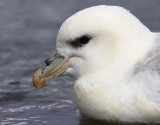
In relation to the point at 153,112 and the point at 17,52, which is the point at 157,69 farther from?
the point at 17,52

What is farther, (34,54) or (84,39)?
(34,54)

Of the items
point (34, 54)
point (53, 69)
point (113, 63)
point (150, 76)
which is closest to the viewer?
point (150, 76)

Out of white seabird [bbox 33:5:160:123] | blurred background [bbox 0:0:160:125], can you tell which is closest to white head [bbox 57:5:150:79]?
white seabird [bbox 33:5:160:123]

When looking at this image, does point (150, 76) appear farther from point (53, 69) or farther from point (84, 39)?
point (53, 69)

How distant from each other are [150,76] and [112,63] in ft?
1.24

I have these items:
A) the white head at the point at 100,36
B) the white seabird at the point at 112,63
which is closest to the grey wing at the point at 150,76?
the white seabird at the point at 112,63

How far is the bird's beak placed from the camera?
5.71m

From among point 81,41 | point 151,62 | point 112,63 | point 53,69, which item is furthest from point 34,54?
point 151,62

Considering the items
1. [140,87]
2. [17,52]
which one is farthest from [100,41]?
[17,52]

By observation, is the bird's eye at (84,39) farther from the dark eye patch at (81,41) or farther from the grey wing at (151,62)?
the grey wing at (151,62)

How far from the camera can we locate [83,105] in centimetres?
562

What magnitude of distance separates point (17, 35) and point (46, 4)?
3.73ft

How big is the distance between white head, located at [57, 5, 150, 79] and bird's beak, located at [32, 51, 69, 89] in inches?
7.5

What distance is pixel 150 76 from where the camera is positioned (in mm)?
5352
